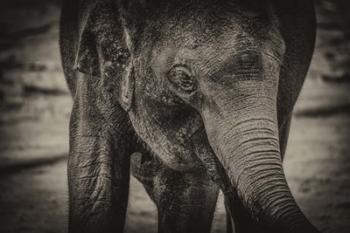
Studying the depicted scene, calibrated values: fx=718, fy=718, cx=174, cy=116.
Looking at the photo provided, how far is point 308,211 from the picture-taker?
3863mm

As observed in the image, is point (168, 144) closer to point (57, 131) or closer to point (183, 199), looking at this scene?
point (183, 199)

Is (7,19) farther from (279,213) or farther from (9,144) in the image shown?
(279,213)

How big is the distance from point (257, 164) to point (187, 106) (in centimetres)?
35

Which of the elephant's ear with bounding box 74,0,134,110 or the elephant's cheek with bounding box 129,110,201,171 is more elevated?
the elephant's ear with bounding box 74,0,134,110

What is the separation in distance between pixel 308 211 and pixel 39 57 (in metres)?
3.51

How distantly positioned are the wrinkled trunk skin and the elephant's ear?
13.7 inches

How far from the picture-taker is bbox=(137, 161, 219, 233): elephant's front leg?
2.60 m

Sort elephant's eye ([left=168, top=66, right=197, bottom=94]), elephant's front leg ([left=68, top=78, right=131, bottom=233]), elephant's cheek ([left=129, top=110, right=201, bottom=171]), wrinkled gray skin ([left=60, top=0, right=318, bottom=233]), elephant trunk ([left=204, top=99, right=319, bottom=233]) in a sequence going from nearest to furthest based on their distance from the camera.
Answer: elephant trunk ([left=204, top=99, right=319, bottom=233]) → wrinkled gray skin ([left=60, top=0, right=318, bottom=233]) → elephant's eye ([left=168, top=66, right=197, bottom=94]) → elephant's cheek ([left=129, top=110, right=201, bottom=171]) → elephant's front leg ([left=68, top=78, right=131, bottom=233])

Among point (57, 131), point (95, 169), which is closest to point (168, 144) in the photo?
point (95, 169)

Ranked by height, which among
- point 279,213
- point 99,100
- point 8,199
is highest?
point 99,100

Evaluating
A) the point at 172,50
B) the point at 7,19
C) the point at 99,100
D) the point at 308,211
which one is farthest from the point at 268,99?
the point at 7,19

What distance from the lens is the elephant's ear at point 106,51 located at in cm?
215

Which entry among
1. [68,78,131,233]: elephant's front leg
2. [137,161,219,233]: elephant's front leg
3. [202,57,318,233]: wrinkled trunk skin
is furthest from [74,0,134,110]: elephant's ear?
[137,161,219,233]: elephant's front leg

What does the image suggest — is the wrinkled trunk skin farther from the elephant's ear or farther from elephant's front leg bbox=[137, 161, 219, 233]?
elephant's front leg bbox=[137, 161, 219, 233]
